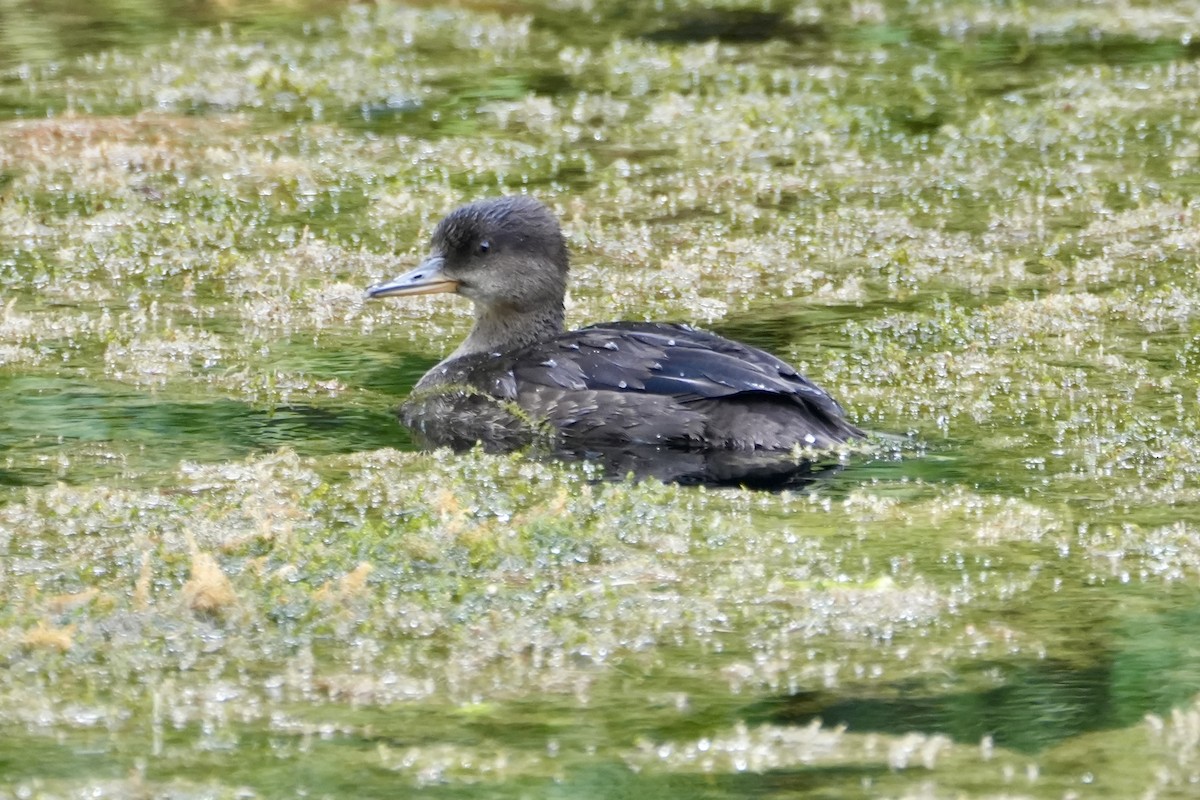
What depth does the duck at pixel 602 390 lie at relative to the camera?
8.71 m

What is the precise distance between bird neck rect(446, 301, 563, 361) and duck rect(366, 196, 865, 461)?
5cm

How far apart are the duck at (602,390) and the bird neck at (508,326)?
50mm

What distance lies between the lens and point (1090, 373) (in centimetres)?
965

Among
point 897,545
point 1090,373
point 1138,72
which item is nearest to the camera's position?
point 897,545

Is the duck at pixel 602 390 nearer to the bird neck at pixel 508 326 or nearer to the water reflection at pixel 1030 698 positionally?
the bird neck at pixel 508 326

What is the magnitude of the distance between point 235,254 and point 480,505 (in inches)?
182

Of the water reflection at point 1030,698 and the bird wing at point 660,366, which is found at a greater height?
the bird wing at point 660,366

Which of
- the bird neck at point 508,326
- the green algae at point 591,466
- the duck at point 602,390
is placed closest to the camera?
the green algae at point 591,466

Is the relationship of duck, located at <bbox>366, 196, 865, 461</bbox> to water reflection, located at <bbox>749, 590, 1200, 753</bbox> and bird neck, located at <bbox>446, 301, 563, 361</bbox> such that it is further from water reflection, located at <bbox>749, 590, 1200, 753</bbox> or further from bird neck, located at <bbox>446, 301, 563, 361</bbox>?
water reflection, located at <bbox>749, 590, 1200, 753</bbox>

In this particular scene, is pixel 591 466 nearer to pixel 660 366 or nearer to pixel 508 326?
pixel 660 366

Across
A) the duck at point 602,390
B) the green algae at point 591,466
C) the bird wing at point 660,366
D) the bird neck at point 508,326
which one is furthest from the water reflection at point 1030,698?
the bird neck at point 508,326

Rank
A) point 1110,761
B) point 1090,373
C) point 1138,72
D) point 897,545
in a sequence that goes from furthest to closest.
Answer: point 1138,72, point 1090,373, point 897,545, point 1110,761

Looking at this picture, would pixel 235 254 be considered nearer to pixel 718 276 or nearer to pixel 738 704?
pixel 718 276

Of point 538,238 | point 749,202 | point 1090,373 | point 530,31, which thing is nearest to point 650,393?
point 538,238
